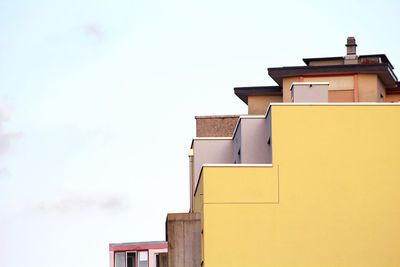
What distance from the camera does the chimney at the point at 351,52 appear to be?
60.9 m

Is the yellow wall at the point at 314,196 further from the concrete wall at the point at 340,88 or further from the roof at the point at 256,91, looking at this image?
the roof at the point at 256,91

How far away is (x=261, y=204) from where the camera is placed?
45.1 m

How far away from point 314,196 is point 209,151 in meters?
14.7

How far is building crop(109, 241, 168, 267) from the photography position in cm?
9638

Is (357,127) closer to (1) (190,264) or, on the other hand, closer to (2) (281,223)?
(2) (281,223)

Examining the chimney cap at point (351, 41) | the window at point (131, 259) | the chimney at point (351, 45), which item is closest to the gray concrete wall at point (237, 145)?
the chimney at point (351, 45)

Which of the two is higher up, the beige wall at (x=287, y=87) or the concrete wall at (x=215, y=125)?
the beige wall at (x=287, y=87)

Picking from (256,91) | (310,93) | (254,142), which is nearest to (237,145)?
(254,142)

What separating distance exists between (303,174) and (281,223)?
2.19 metres

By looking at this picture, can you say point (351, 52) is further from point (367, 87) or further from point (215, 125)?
point (215, 125)

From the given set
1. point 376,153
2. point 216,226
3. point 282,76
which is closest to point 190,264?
point 216,226

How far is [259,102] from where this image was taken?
202 ft

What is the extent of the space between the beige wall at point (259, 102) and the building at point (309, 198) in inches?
589

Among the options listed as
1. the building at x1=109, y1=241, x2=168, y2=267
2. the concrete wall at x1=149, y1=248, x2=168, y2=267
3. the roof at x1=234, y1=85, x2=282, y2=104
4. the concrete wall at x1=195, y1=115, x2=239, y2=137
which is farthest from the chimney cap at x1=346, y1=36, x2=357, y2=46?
the building at x1=109, y1=241, x2=168, y2=267
